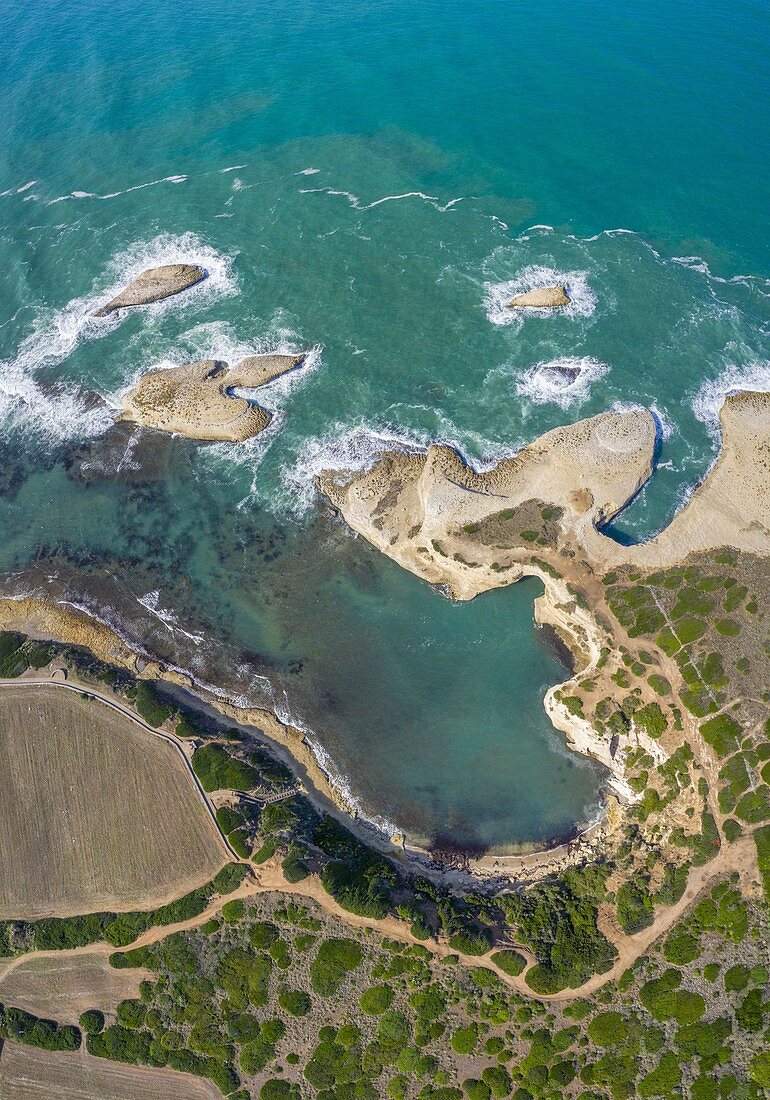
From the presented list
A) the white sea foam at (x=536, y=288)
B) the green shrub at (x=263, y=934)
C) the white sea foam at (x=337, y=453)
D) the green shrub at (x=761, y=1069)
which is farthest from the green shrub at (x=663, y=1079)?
the white sea foam at (x=536, y=288)

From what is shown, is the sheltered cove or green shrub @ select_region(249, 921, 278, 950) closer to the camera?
green shrub @ select_region(249, 921, 278, 950)

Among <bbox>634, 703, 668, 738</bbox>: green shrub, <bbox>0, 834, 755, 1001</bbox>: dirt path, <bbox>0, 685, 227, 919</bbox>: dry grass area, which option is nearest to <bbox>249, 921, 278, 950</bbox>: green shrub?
<bbox>0, 834, 755, 1001</bbox>: dirt path

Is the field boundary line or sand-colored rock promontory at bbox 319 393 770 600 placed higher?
sand-colored rock promontory at bbox 319 393 770 600

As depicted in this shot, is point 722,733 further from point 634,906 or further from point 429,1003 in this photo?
point 429,1003

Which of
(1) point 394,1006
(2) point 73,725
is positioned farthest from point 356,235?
(1) point 394,1006

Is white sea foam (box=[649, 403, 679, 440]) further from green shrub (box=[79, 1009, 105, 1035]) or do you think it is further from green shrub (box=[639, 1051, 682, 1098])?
green shrub (box=[79, 1009, 105, 1035])

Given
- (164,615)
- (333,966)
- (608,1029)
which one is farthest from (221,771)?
(608,1029)

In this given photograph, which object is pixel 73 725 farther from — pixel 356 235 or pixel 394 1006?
pixel 356 235

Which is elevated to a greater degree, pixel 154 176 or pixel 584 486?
pixel 154 176
